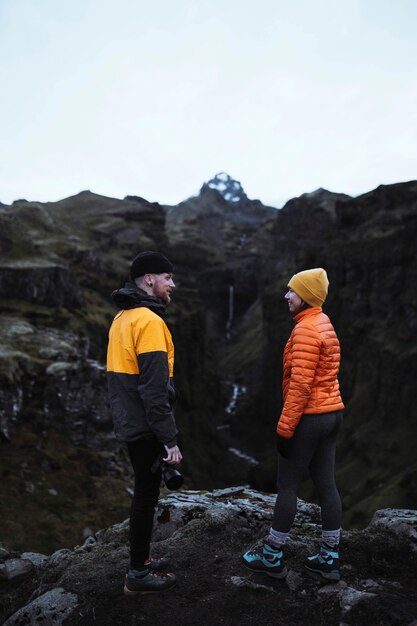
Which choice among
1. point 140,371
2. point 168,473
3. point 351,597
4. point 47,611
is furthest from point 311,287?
point 47,611

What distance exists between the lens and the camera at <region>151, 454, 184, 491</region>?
21.9 ft

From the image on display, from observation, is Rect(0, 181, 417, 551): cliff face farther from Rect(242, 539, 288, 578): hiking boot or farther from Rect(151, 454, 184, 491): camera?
Rect(151, 454, 184, 491): camera

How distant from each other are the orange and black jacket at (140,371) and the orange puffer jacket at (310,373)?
1.76m

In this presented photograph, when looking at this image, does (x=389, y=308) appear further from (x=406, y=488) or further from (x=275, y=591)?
(x=275, y=591)

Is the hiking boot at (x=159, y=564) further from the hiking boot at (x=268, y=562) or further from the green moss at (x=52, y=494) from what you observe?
the green moss at (x=52, y=494)

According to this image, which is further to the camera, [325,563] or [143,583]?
[325,563]

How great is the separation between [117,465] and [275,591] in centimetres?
2360

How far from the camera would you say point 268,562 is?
7.33 metres

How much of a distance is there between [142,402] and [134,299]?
5.00 ft

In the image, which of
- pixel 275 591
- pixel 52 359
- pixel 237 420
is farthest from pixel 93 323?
pixel 237 420

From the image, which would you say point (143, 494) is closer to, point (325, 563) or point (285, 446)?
point (285, 446)

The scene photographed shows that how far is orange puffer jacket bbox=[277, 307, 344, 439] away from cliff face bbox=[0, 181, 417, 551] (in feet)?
51.0

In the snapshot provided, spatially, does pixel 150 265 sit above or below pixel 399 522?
above

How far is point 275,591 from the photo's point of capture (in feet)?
23.0
